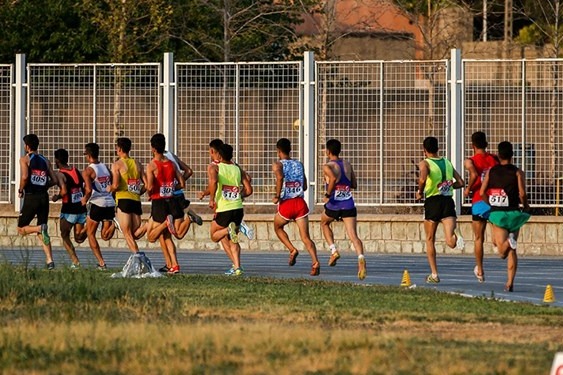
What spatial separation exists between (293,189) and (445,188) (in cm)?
271

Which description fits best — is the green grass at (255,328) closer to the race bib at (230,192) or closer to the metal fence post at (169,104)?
the race bib at (230,192)

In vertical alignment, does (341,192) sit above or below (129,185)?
below

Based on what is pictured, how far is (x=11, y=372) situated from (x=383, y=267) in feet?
51.0

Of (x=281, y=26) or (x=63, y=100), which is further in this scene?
(x=281, y=26)

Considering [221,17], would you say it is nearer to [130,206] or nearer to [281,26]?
[281,26]

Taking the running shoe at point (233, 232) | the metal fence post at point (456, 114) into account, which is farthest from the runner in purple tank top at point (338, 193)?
the metal fence post at point (456, 114)

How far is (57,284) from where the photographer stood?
19.9 meters

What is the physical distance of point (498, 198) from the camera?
23375 millimetres

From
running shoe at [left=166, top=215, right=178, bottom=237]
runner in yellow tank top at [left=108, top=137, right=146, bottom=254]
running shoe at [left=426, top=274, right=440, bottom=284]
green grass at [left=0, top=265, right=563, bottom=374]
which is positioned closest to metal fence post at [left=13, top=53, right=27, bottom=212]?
runner in yellow tank top at [left=108, top=137, right=146, bottom=254]

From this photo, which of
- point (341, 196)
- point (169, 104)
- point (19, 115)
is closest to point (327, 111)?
point (169, 104)

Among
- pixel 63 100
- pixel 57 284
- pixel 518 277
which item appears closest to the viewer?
pixel 57 284

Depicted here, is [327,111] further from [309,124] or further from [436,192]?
[436,192]

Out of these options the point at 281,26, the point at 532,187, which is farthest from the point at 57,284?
the point at 281,26

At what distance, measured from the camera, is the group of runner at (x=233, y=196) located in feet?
77.2
